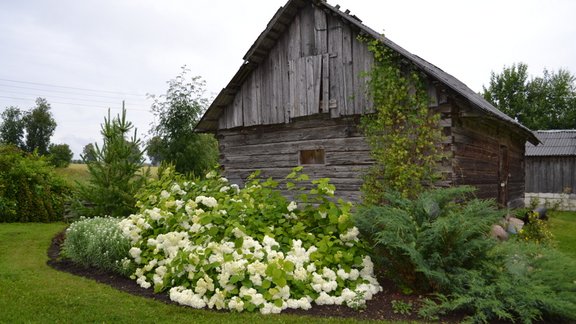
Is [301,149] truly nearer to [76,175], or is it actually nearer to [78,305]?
[78,305]

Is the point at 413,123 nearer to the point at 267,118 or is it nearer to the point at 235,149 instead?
the point at 267,118

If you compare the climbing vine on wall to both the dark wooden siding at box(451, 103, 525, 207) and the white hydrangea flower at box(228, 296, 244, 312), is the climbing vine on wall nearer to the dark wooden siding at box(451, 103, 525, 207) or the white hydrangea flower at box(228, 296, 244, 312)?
the dark wooden siding at box(451, 103, 525, 207)

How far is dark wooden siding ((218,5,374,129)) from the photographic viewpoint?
10.0m

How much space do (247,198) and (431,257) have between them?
297 cm

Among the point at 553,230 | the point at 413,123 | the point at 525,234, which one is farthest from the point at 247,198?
the point at 553,230

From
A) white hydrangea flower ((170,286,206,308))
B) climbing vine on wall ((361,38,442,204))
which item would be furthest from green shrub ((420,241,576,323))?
climbing vine on wall ((361,38,442,204))

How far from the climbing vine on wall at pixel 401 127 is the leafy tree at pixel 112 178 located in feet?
18.1

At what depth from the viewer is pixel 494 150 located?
12.3 metres

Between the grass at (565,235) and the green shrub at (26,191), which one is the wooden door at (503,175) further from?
the green shrub at (26,191)

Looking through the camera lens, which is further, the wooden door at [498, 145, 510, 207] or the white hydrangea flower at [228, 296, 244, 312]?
the wooden door at [498, 145, 510, 207]

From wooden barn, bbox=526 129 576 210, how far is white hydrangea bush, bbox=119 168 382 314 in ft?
63.6

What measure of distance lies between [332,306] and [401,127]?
4934mm

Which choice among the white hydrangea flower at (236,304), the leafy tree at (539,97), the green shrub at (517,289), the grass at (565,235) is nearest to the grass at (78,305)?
the white hydrangea flower at (236,304)

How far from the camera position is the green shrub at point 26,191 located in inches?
510
